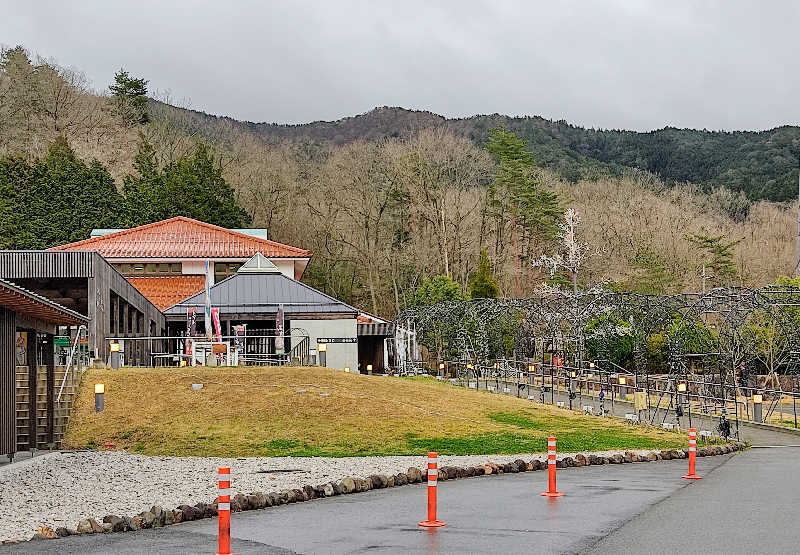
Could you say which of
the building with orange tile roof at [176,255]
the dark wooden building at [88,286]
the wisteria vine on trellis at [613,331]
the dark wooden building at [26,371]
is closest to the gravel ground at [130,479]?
the dark wooden building at [26,371]

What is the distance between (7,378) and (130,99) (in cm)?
7489

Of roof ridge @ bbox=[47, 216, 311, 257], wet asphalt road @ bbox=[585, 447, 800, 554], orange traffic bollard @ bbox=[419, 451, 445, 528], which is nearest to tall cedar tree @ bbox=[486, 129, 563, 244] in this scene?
roof ridge @ bbox=[47, 216, 311, 257]

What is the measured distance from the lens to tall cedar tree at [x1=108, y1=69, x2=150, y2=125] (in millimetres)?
88688

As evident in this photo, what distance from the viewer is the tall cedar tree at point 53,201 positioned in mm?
67000

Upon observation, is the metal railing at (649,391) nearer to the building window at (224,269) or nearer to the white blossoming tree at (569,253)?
the white blossoming tree at (569,253)

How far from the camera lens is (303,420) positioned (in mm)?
25656

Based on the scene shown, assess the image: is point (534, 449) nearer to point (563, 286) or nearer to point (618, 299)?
point (618, 299)

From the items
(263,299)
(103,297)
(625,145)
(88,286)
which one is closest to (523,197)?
(263,299)

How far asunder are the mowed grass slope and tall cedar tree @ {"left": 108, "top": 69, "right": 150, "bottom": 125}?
62.0 metres

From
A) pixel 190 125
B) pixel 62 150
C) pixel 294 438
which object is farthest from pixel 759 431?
pixel 190 125

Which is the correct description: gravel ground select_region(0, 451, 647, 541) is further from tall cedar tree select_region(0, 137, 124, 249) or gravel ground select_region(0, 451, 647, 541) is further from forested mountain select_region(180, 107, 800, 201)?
forested mountain select_region(180, 107, 800, 201)

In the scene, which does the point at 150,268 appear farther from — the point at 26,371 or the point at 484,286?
the point at 26,371

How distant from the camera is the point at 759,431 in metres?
30.6

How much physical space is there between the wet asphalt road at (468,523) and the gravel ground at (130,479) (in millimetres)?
1575
